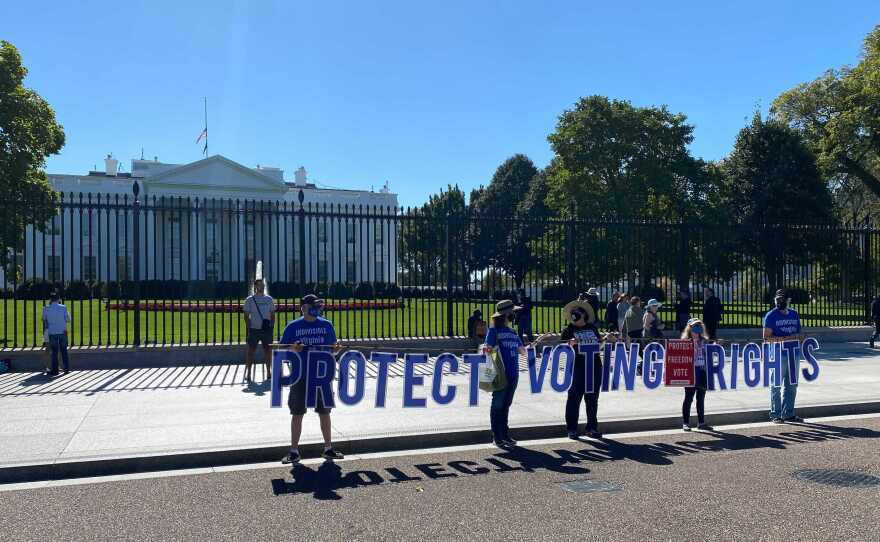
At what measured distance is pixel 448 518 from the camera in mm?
5719

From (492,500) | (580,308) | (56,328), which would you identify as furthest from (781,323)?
(56,328)

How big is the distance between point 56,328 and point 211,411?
4.79 metres

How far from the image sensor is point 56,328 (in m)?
13.0

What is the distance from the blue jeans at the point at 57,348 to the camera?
43.1 feet

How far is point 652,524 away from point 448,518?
1.52 m

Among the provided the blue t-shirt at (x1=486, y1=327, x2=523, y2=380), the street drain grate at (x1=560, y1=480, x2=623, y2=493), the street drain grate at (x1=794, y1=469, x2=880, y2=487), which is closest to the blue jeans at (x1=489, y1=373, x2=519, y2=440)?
the blue t-shirt at (x1=486, y1=327, x2=523, y2=380)

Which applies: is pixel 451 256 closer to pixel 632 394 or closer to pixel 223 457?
pixel 632 394

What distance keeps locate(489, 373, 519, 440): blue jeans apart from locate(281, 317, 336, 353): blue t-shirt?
195cm

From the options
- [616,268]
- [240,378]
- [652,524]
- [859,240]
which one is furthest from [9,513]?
[859,240]

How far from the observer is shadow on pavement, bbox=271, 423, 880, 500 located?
692cm

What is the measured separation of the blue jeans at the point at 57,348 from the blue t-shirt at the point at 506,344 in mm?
8682

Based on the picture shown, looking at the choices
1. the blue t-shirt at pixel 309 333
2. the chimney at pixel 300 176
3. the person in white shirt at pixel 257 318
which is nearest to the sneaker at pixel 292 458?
the blue t-shirt at pixel 309 333

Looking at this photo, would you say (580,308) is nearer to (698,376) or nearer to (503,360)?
(503,360)

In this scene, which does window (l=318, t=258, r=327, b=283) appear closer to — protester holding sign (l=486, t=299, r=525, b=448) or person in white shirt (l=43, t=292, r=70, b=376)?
person in white shirt (l=43, t=292, r=70, b=376)
